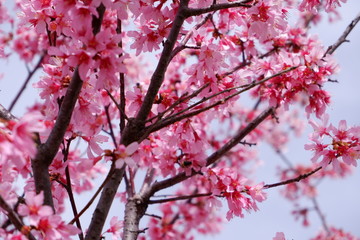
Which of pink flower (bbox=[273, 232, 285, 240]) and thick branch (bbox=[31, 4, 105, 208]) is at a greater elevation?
thick branch (bbox=[31, 4, 105, 208])

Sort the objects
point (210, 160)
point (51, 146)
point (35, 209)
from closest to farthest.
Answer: point (35, 209) < point (51, 146) < point (210, 160)

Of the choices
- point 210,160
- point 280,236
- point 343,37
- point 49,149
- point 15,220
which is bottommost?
point 15,220

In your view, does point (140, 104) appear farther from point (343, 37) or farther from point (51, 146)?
point (343, 37)

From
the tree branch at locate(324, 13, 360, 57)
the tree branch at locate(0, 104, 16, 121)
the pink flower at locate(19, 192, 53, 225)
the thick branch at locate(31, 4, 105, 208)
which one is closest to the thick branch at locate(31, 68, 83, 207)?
the thick branch at locate(31, 4, 105, 208)

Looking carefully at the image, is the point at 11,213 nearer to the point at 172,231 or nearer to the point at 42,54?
the point at 42,54

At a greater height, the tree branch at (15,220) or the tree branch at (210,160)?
the tree branch at (210,160)

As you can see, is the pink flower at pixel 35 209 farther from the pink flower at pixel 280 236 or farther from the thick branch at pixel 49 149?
the pink flower at pixel 280 236

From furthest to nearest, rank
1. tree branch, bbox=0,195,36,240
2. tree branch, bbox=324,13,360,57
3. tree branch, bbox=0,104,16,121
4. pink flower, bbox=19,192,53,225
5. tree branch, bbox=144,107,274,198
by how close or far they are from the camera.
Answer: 1. tree branch, bbox=324,13,360,57
2. tree branch, bbox=144,107,274,198
3. tree branch, bbox=0,104,16,121
4. pink flower, bbox=19,192,53,225
5. tree branch, bbox=0,195,36,240

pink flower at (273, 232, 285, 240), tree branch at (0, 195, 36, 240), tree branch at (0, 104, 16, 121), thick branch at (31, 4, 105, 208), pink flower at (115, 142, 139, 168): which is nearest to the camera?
tree branch at (0, 195, 36, 240)

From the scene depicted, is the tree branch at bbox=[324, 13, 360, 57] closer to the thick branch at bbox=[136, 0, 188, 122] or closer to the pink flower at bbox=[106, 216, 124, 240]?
the thick branch at bbox=[136, 0, 188, 122]

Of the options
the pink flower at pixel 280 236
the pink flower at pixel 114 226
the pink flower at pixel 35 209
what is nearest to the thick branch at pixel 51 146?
the pink flower at pixel 35 209

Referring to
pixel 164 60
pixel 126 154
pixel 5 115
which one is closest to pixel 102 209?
pixel 126 154

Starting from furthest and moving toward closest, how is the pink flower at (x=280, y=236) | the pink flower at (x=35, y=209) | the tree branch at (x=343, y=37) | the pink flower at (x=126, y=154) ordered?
the tree branch at (x=343, y=37) → the pink flower at (x=280, y=236) → the pink flower at (x=126, y=154) → the pink flower at (x=35, y=209)

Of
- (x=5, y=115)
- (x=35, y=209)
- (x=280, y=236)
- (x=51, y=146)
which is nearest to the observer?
(x=35, y=209)
